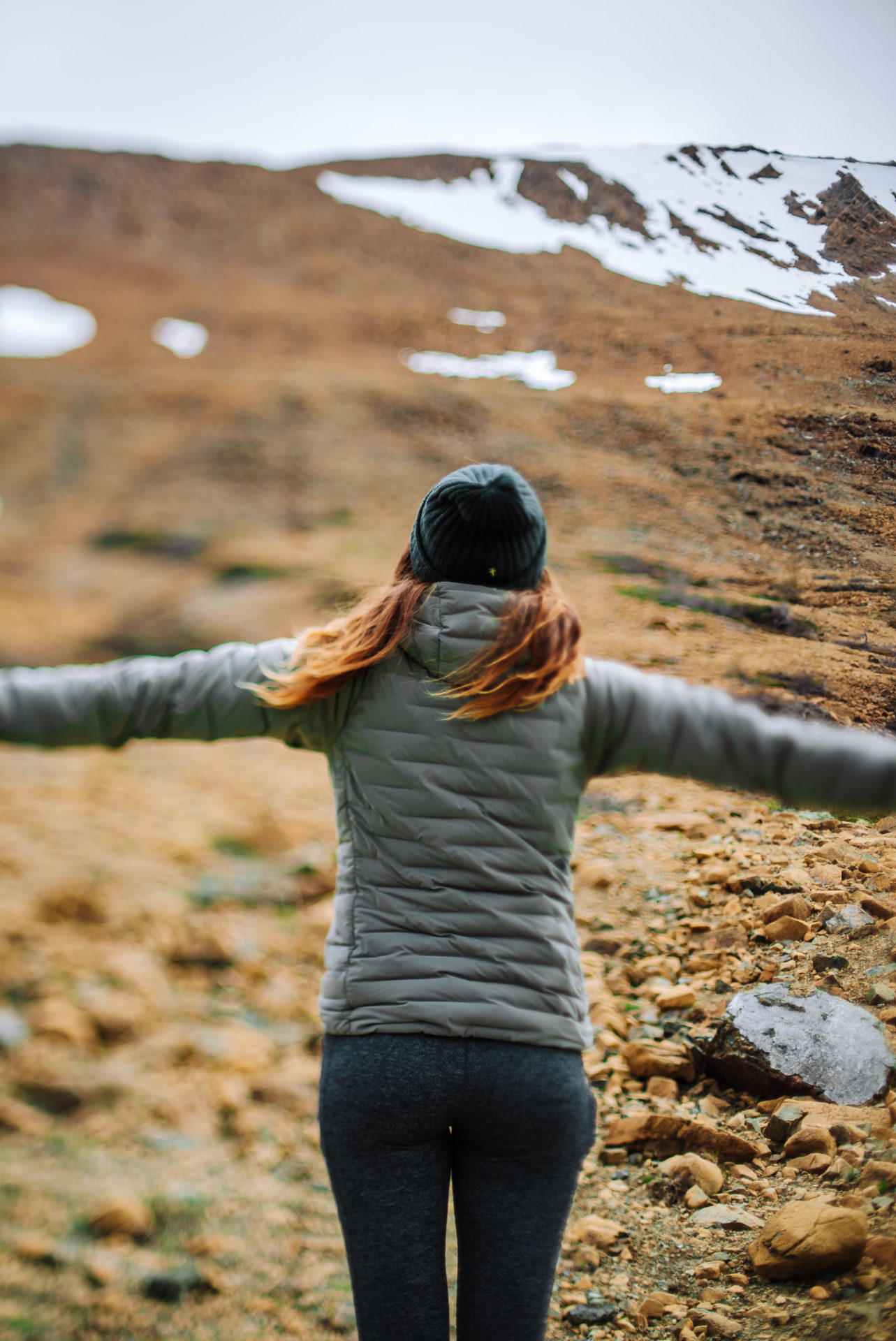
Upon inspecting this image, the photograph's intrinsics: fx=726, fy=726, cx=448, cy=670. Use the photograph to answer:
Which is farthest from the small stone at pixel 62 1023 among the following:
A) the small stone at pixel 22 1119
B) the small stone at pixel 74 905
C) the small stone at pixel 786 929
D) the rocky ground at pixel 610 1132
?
the small stone at pixel 786 929

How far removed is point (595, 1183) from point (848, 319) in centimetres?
130

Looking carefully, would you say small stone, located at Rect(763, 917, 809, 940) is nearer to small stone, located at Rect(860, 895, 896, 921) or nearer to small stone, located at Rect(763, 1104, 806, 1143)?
small stone, located at Rect(860, 895, 896, 921)

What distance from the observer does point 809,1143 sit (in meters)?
0.85

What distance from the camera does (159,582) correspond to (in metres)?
5.85

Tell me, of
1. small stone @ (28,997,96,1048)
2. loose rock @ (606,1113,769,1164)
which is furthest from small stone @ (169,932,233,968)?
loose rock @ (606,1113,769,1164)

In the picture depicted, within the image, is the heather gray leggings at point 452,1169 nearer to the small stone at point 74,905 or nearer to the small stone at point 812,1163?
the small stone at point 812,1163

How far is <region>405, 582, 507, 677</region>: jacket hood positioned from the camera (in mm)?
705

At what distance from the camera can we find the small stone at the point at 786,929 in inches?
37.9

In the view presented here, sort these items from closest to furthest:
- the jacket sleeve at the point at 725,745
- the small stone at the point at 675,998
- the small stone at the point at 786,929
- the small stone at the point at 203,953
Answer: the jacket sleeve at the point at 725,745 < the small stone at the point at 786,929 < the small stone at the point at 675,998 < the small stone at the point at 203,953

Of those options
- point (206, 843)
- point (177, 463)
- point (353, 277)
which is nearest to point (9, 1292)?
point (206, 843)

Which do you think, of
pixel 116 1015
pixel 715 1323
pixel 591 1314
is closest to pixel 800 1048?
pixel 715 1323

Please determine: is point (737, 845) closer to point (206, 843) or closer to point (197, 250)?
point (206, 843)

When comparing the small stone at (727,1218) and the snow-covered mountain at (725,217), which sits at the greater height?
the snow-covered mountain at (725,217)

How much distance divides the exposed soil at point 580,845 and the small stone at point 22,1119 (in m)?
0.01
